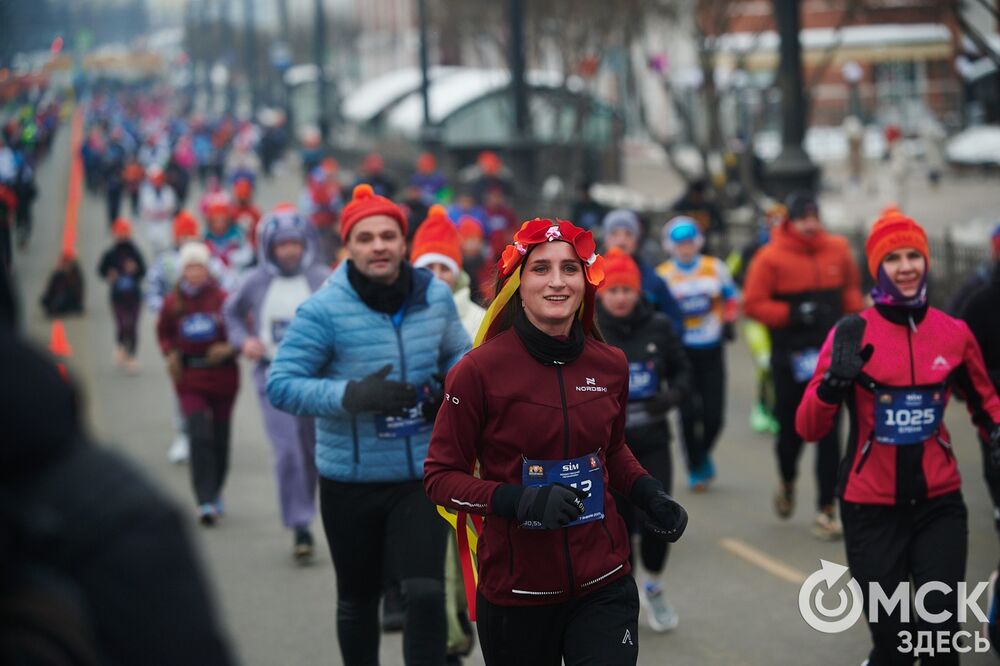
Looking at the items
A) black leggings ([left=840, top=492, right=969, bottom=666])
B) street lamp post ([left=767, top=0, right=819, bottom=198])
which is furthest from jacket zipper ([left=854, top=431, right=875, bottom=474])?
street lamp post ([left=767, top=0, right=819, bottom=198])

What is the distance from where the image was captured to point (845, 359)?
5.65 m

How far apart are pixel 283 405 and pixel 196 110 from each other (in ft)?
312

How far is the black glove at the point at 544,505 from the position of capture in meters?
4.18

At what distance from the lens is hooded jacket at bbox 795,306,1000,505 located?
564 centimetres

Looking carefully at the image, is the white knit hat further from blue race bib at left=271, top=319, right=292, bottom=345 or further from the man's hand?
blue race bib at left=271, top=319, right=292, bottom=345

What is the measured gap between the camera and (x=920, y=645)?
5.50 meters

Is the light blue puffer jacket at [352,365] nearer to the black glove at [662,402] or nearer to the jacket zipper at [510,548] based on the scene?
the jacket zipper at [510,548]

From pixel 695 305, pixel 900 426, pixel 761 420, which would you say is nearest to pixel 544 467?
pixel 900 426

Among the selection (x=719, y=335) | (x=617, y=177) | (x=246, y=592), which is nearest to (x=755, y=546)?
(x=719, y=335)

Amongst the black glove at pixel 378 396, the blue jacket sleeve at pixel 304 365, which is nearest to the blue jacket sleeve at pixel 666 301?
the blue jacket sleeve at pixel 304 365

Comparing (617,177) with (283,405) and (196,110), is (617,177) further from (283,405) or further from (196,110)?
(196,110)

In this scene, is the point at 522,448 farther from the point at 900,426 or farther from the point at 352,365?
the point at 900,426

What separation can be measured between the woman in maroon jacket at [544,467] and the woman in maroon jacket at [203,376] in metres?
5.55

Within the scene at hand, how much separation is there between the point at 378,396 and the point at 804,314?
4.18m
